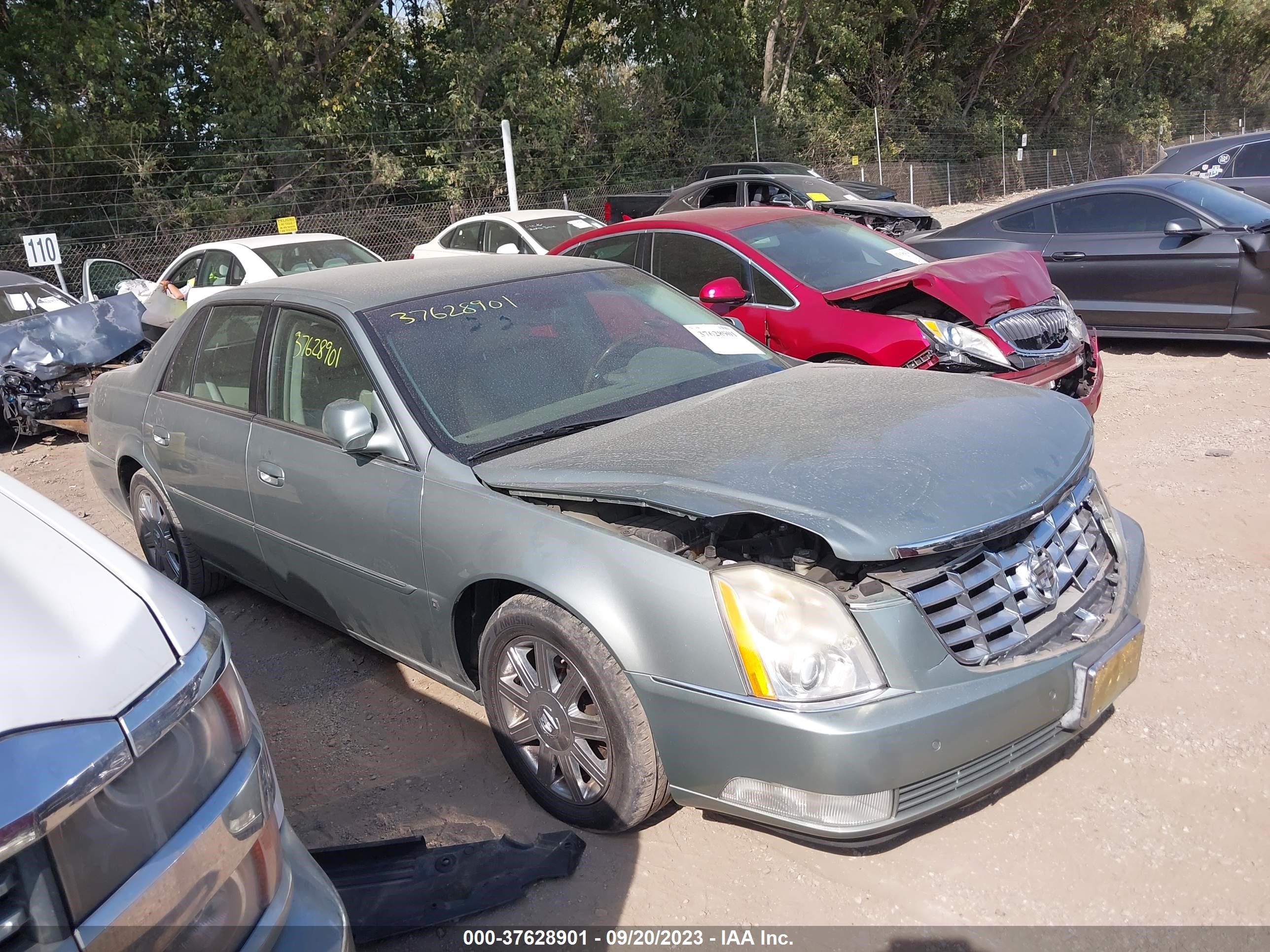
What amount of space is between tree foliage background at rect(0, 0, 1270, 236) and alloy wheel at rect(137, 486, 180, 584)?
44.8 feet

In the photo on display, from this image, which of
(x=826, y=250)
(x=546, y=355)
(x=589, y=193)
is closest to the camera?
(x=546, y=355)

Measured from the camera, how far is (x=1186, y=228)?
7680mm

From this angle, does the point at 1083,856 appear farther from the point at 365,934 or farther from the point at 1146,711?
the point at 365,934

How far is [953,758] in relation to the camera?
8.04 ft

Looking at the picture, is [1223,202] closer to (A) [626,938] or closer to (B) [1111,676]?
(B) [1111,676]

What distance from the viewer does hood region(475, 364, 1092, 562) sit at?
2521 mm

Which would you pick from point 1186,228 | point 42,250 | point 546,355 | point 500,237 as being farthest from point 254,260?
point 1186,228

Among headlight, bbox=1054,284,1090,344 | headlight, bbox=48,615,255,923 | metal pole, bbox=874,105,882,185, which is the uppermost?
metal pole, bbox=874,105,882,185

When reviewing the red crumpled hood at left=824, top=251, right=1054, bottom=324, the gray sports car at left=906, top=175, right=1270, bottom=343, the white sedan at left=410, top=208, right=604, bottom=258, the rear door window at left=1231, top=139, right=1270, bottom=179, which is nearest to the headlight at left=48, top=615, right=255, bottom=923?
the red crumpled hood at left=824, top=251, right=1054, bottom=324

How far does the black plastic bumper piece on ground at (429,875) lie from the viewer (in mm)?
2574

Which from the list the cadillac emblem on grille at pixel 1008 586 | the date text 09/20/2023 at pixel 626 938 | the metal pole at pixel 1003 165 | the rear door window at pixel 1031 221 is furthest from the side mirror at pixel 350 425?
the metal pole at pixel 1003 165

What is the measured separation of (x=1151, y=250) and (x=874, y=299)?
3.35 metres

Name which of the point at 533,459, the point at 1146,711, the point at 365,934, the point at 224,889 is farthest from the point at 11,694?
the point at 1146,711

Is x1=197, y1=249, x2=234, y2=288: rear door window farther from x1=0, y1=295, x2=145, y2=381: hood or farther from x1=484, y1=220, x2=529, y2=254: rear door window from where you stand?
x1=484, y1=220, x2=529, y2=254: rear door window
